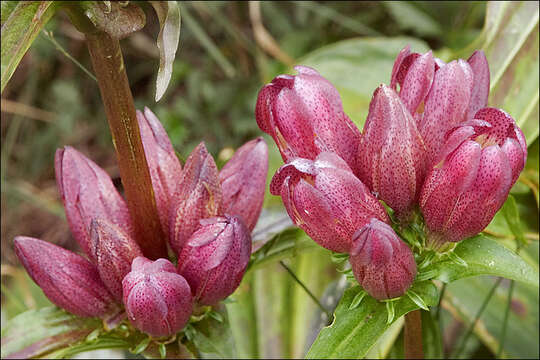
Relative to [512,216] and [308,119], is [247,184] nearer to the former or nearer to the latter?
[308,119]

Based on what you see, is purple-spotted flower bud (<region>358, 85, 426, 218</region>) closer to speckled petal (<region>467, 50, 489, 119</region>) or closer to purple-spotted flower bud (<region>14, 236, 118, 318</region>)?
speckled petal (<region>467, 50, 489, 119</region>)

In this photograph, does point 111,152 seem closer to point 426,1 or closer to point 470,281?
point 426,1

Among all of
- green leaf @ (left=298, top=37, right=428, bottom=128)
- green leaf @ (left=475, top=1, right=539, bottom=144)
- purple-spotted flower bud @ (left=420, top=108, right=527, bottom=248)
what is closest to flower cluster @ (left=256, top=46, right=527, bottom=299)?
purple-spotted flower bud @ (left=420, top=108, right=527, bottom=248)

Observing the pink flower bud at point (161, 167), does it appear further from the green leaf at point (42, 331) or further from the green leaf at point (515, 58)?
the green leaf at point (515, 58)

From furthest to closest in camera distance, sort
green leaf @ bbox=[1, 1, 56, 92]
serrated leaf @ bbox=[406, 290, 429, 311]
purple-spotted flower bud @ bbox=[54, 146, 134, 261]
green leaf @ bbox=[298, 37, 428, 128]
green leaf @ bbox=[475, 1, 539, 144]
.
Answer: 1. green leaf @ bbox=[298, 37, 428, 128]
2. green leaf @ bbox=[475, 1, 539, 144]
3. purple-spotted flower bud @ bbox=[54, 146, 134, 261]
4. serrated leaf @ bbox=[406, 290, 429, 311]
5. green leaf @ bbox=[1, 1, 56, 92]

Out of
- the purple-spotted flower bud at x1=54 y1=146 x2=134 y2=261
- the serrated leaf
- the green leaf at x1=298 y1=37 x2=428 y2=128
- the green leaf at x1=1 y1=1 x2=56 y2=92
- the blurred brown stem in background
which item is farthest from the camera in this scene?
the blurred brown stem in background

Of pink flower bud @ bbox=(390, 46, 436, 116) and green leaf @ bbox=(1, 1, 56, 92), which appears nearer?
green leaf @ bbox=(1, 1, 56, 92)

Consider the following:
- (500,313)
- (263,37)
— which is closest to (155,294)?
(500,313)

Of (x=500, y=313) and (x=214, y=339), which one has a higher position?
(x=214, y=339)
